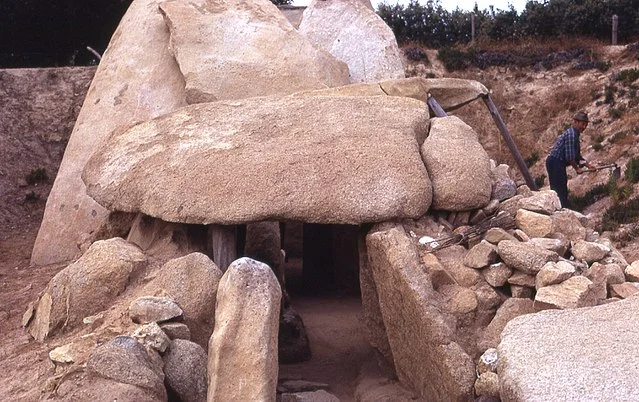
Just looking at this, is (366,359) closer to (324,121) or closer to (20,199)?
(324,121)

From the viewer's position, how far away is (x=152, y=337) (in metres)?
4.61

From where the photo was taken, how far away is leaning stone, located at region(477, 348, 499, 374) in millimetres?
4820

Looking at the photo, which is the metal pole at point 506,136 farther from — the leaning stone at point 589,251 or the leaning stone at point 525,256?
the leaning stone at point 525,256

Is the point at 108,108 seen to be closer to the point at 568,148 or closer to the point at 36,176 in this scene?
the point at 36,176

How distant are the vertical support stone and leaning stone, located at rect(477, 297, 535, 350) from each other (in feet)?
5.70

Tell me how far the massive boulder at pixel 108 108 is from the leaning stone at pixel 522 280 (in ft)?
12.0

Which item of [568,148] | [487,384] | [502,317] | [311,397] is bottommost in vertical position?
[311,397]

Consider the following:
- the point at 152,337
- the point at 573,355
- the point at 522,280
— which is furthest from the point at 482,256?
the point at 152,337

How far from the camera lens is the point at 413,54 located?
18.4 meters

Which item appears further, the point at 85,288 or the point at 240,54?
the point at 240,54

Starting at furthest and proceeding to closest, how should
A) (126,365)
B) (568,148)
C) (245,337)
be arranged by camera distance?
(568,148) < (245,337) < (126,365)

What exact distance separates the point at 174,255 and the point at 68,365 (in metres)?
1.47

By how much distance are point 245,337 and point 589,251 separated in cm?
217

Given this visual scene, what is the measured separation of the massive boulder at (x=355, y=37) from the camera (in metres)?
8.71
